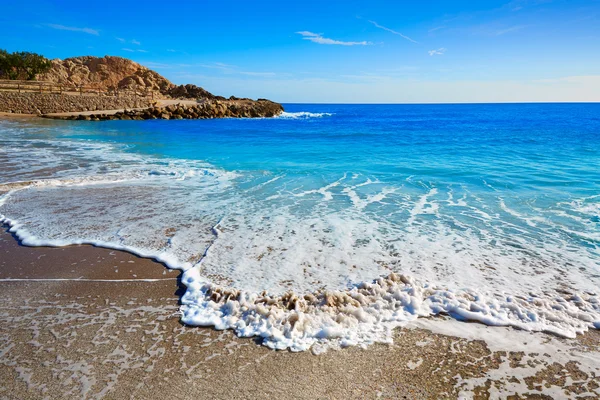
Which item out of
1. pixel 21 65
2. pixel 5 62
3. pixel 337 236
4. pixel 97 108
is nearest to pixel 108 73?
pixel 21 65

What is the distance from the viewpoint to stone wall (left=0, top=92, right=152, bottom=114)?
134 feet

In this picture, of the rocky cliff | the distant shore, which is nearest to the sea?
the distant shore

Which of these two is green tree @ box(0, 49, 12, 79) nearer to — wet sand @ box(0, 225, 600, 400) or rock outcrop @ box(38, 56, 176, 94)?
rock outcrop @ box(38, 56, 176, 94)

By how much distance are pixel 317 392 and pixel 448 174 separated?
1176cm

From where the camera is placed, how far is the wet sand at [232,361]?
3.04 meters

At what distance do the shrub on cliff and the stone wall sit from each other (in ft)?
72.7

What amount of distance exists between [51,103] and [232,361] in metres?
49.4

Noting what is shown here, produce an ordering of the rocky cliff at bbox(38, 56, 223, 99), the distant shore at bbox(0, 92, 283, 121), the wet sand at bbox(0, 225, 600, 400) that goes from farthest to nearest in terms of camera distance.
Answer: the rocky cliff at bbox(38, 56, 223, 99), the distant shore at bbox(0, 92, 283, 121), the wet sand at bbox(0, 225, 600, 400)

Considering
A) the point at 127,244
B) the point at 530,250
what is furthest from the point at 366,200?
the point at 127,244

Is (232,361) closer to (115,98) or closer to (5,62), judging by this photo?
(115,98)

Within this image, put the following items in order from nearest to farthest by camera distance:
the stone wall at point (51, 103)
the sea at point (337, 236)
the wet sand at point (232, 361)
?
the wet sand at point (232, 361), the sea at point (337, 236), the stone wall at point (51, 103)

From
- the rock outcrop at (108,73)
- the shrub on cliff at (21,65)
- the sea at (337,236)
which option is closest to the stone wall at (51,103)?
the shrub on cliff at (21,65)

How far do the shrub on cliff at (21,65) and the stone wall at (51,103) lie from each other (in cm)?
2216

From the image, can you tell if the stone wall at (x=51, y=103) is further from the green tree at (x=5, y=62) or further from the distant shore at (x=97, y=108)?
the green tree at (x=5, y=62)
